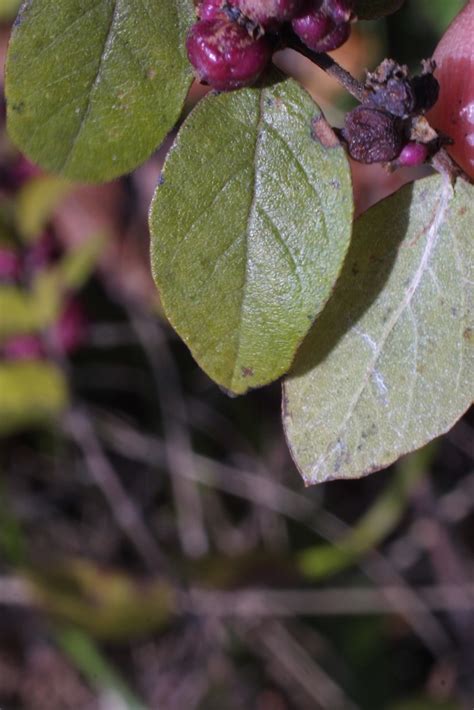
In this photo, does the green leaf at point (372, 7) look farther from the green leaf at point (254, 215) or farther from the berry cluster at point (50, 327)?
the berry cluster at point (50, 327)

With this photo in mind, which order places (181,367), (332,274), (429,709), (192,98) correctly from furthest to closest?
1. (181,367)
2. (192,98)
3. (429,709)
4. (332,274)

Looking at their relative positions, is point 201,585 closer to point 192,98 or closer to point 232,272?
point 192,98

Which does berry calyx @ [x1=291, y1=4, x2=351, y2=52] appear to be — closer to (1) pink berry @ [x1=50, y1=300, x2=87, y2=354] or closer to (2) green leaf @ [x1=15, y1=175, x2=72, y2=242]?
(2) green leaf @ [x1=15, y1=175, x2=72, y2=242]

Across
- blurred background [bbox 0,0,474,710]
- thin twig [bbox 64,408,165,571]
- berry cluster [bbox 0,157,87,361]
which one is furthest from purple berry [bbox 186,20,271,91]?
thin twig [bbox 64,408,165,571]

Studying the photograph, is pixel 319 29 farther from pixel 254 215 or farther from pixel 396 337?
pixel 396 337

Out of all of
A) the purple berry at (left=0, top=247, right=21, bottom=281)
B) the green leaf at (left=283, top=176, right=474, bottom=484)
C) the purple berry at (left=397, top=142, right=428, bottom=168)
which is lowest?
the purple berry at (left=0, top=247, right=21, bottom=281)

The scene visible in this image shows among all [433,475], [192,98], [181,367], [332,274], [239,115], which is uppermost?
[239,115]

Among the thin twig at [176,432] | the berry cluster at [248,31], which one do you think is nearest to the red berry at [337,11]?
the berry cluster at [248,31]

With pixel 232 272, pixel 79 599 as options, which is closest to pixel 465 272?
pixel 232 272
